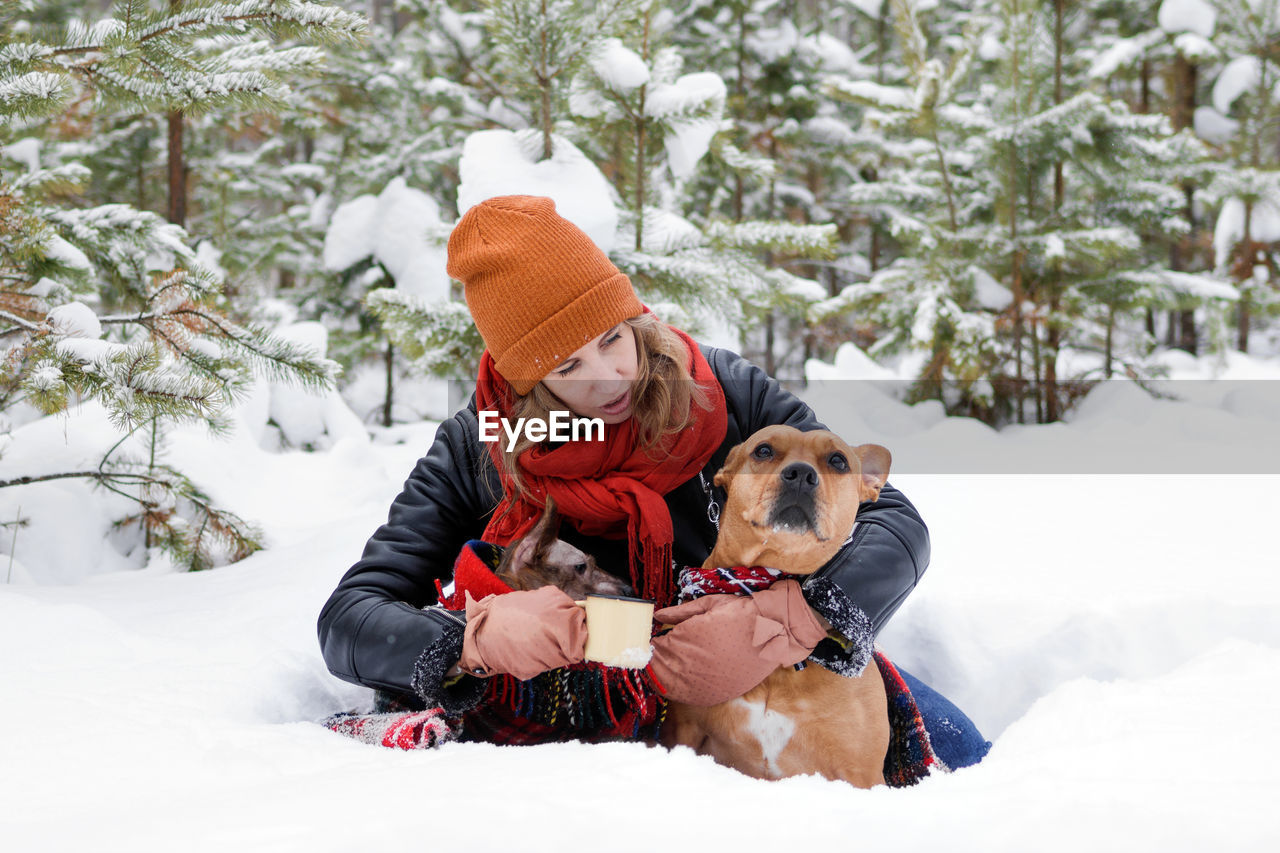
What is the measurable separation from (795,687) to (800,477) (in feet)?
1.46

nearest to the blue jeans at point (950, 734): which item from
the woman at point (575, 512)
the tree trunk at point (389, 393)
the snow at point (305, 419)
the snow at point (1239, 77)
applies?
the woman at point (575, 512)

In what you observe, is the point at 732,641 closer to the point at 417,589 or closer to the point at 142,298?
the point at 417,589

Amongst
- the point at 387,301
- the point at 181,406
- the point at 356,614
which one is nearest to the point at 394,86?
the point at 387,301

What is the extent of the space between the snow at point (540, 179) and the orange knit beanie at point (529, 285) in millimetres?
1806

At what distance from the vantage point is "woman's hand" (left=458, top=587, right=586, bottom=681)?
56.3 inches

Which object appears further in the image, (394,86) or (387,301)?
(394,86)

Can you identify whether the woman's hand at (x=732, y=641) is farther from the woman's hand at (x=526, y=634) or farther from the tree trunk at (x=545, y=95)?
the tree trunk at (x=545, y=95)

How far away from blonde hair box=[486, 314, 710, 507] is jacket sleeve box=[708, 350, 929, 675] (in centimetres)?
40

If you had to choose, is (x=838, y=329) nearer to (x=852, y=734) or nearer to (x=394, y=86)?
(x=394, y=86)

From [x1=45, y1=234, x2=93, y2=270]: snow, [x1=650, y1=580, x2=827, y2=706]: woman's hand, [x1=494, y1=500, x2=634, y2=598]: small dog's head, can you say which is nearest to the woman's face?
[x1=494, y1=500, x2=634, y2=598]: small dog's head

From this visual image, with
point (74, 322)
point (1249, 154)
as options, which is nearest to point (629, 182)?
point (74, 322)

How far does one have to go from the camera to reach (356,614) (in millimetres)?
1746

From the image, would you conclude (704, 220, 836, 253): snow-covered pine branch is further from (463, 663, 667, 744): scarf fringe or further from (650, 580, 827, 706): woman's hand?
(463, 663, 667, 744): scarf fringe

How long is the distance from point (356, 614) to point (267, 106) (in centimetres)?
170
